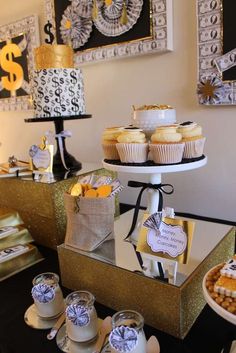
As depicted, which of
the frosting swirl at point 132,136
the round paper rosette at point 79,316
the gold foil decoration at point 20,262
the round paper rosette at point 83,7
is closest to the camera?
the round paper rosette at point 79,316

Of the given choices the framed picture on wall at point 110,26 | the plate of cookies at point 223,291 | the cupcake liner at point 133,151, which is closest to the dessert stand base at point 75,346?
the plate of cookies at point 223,291

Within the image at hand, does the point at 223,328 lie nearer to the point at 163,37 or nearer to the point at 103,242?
the point at 103,242

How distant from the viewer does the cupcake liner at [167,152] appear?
63cm

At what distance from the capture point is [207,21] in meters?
0.97

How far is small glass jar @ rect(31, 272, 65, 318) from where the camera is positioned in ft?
2.09

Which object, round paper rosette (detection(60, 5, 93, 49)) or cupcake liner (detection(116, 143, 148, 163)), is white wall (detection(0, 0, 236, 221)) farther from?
cupcake liner (detection(116, 143, 148, 163))

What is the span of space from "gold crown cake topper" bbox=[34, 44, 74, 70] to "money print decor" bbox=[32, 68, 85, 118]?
0.04 m

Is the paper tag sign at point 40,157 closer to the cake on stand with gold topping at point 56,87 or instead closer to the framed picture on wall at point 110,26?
the cake on stand with gold topping at point 56,87

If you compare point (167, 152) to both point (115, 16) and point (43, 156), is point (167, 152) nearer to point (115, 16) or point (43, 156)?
point (43, 156)

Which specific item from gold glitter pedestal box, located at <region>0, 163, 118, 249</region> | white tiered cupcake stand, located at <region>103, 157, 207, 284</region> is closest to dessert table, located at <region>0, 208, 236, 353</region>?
white tiered cupcake stand, located at <region>103, 157, 207, 284</region>

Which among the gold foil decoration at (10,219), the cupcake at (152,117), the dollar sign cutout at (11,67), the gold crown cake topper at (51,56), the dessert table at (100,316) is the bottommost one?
the dessert table at (100,316)

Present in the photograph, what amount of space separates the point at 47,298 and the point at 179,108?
78 centimetres

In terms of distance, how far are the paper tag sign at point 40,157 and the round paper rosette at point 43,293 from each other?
1.40 ft

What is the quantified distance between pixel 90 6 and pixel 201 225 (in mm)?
959
